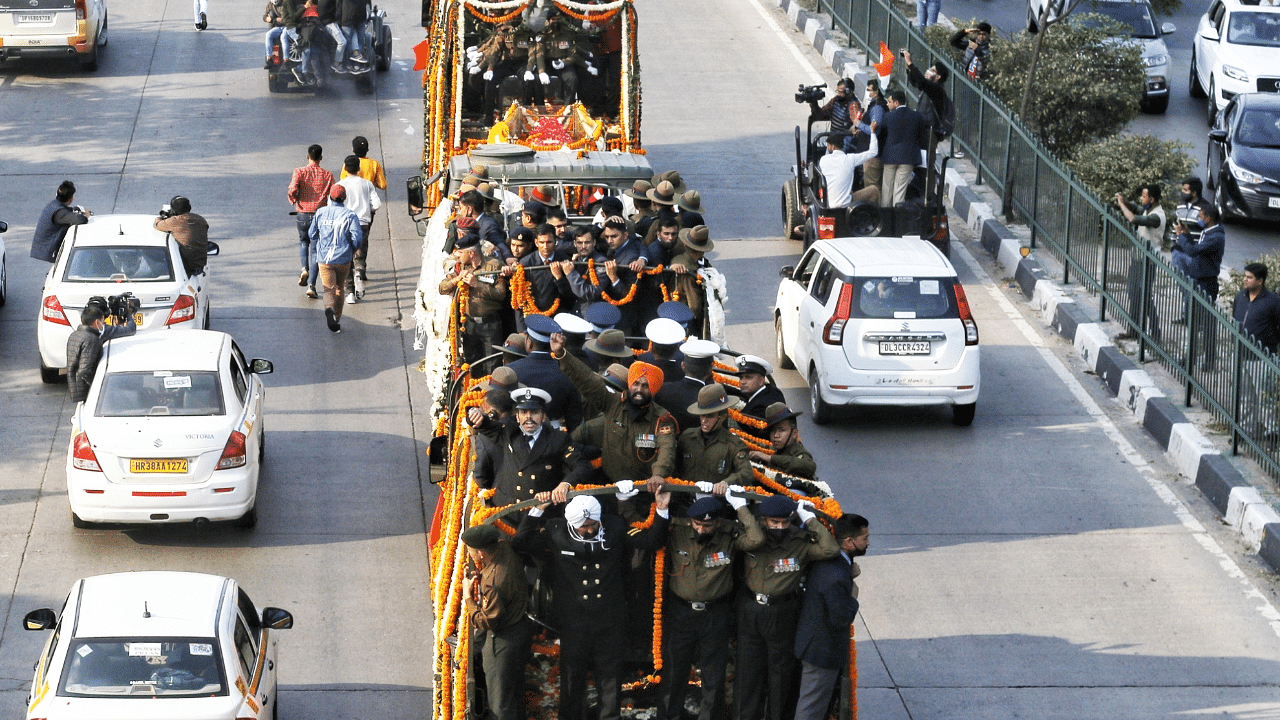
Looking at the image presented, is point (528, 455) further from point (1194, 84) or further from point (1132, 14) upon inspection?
point (1132, 14)

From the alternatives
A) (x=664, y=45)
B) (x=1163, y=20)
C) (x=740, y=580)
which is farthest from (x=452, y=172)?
(x=1163, y=20)

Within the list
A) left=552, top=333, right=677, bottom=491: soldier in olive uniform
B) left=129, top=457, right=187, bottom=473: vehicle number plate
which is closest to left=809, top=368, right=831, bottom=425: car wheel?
left=552, top=333, right=677, bottom=491: soldier in olive uniform

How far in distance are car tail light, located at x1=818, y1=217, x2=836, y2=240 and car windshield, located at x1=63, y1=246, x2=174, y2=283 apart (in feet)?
24.9

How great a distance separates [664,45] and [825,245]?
15519 mm

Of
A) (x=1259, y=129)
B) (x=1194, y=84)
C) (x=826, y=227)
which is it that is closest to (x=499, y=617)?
(x=826, y=227)

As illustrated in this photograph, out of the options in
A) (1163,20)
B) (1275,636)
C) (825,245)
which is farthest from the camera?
(1163,20)

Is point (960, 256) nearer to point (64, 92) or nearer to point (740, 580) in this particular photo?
point (740, 580)

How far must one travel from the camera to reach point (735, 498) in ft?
32.7

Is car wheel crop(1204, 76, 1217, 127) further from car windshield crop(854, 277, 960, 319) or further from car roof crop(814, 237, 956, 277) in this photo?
car windshield crop(854, 277, 960, 319)

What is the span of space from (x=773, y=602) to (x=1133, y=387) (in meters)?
8.58

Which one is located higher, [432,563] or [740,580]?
[740,580]

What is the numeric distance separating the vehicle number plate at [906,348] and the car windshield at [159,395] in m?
6.20

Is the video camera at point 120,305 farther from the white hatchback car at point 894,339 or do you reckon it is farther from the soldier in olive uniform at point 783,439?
the soldier in olive uniform at point 783,439

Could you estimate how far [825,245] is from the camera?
56.9 feet
